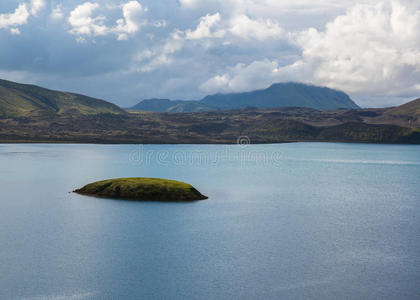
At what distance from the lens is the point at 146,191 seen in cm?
8281

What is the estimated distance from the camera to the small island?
8200 centimetres

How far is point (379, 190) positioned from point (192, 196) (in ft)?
166

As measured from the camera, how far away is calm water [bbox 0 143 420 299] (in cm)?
3909

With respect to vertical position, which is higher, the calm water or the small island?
the small island

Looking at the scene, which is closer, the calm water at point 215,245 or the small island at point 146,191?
the calm water at point 215,245

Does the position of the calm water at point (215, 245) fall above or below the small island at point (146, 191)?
below

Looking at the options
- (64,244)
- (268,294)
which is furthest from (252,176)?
(268,294)

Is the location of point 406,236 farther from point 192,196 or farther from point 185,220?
point 192,196

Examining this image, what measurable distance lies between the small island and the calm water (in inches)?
127

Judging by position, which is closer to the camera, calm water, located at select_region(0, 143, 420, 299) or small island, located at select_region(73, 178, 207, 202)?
calm water, located at select_region(0, 143, 420, 299)

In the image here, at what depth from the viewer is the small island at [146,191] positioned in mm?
82000

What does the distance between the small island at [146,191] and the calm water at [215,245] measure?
10.6 ft

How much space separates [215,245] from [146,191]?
32.3 meters

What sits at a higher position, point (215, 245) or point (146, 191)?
point (146, 191)
